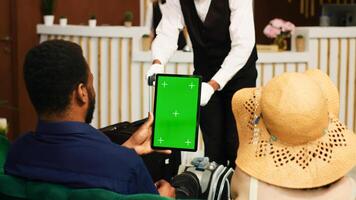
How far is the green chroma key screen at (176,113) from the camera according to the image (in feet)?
6.05

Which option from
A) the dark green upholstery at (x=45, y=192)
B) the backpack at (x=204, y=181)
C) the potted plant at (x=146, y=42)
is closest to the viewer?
the dark green upholstery at (x=45, y=192)

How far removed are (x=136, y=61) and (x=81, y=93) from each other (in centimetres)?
325

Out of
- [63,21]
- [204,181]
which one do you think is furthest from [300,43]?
[204,181]

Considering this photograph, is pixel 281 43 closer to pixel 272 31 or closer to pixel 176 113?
pixel 272 31

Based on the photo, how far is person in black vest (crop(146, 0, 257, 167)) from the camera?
2.82 metres

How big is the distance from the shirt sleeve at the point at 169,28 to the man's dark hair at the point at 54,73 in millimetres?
1487

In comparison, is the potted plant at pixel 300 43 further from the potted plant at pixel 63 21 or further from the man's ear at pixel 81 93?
the man's ear at pixel 81 93

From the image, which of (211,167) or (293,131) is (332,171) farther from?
(211,167)

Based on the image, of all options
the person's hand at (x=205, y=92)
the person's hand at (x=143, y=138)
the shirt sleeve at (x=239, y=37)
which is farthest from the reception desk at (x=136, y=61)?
the person's hand at (x=143, y=138)

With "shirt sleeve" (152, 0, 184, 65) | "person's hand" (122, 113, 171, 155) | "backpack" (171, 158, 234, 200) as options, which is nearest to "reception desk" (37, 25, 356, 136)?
"shirt sleeve" (152, 0, 184, 65)

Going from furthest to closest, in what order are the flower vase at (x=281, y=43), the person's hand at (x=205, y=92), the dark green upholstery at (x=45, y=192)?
the flower vase at (x=281, y=43) < the person's hand at (x=205, y=92) < the dark green upholstery at (x=45, y=192)

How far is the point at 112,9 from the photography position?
20.1 feet

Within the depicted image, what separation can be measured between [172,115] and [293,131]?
443 mm

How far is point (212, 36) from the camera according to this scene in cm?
296
